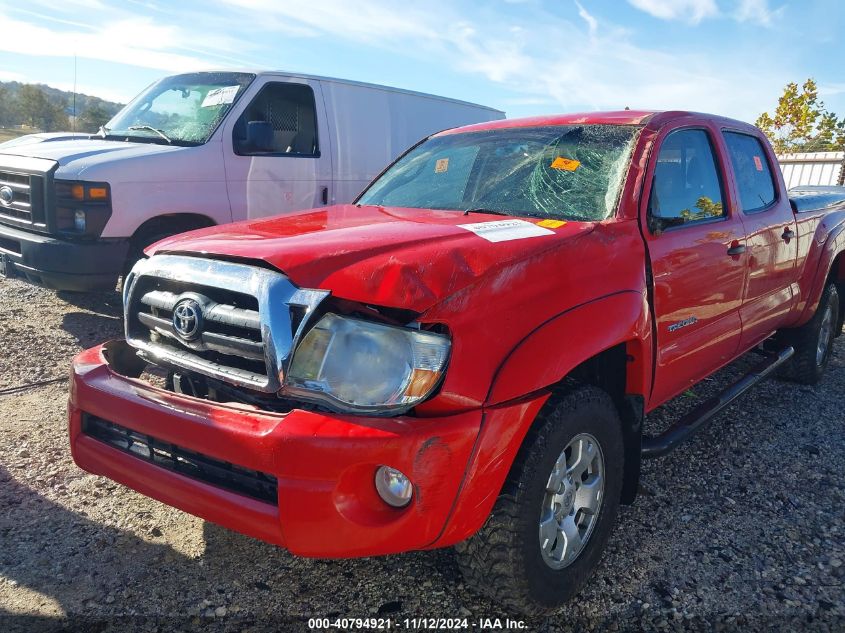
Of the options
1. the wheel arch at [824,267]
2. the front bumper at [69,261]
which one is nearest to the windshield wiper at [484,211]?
the wheel arch at [824,267]

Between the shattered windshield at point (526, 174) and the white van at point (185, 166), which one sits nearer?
the shattered windshield at point (526, 174)

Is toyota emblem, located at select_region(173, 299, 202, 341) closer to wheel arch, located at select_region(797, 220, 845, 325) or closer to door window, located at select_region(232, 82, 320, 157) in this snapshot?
door window, located at select_region(232, 82, 320, 157)

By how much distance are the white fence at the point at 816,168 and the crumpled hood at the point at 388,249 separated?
16121 millimetres

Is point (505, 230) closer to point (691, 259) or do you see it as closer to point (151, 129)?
point (691, 259)

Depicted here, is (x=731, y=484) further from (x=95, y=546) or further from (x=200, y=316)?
(x=95, y=546)

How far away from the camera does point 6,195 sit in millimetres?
5277

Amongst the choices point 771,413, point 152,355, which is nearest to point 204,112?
point 152,355

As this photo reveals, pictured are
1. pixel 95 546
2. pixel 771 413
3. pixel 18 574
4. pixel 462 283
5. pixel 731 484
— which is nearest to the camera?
pixel 462 283

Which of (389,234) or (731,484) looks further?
(731,484)

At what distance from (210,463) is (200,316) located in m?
0.49

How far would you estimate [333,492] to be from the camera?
191 centimetres

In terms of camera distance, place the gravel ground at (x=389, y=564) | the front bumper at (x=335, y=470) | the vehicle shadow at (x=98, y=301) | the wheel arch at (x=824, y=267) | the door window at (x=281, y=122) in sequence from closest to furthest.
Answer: the front bumper at (x=335, y=470), the gravel ground at (x=389, y=564), the wheel arch at (x=824, y=267), the door window at (x=281, y=122), the vehicle shadow at (x=98, y=301)

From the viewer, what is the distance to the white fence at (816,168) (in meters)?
16.3

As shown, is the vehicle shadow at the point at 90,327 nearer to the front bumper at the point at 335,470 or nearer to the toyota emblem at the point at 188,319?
the toyota emblem at the point at 188,319
